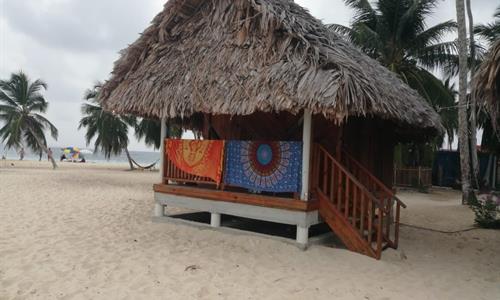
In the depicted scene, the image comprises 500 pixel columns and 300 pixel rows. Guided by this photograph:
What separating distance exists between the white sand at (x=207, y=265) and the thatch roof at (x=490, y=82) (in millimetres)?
2222

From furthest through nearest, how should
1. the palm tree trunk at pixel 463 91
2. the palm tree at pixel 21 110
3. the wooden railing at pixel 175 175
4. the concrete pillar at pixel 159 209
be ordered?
the palm tree at pixel 21 110, the palm tree trunk at pixel 463 91, the concrete pillar at pixel 159 209, the wooden railing at pixel 175 175

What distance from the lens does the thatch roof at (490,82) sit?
4508 mm

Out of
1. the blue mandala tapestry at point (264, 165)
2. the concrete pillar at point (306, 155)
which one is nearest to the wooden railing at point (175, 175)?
the blue mandala tapestry at point (264, 165)

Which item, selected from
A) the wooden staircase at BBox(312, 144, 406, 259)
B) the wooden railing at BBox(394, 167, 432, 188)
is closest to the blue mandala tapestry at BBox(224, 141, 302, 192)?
the wooden staircase at BBox(312, 144, 406, 259)

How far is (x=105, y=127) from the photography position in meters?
24.2

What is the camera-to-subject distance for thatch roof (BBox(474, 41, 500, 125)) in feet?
14.8

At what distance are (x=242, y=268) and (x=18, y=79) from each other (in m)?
22.4

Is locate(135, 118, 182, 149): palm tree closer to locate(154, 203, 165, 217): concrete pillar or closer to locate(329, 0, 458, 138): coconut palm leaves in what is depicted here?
locate(329, 0, 458, 138): coconut palm leaves

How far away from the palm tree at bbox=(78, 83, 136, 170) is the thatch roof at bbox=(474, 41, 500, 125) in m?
21.6

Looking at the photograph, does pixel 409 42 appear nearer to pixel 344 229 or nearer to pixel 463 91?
pixel 463 91

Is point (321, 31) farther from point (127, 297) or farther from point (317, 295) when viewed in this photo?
point (127, 297)

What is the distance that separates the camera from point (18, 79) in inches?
870

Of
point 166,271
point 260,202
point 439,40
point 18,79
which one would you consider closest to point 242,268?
point 166,271

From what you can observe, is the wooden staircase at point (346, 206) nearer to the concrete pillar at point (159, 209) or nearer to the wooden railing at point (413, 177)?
the concrete pillar at point (159, 209)
